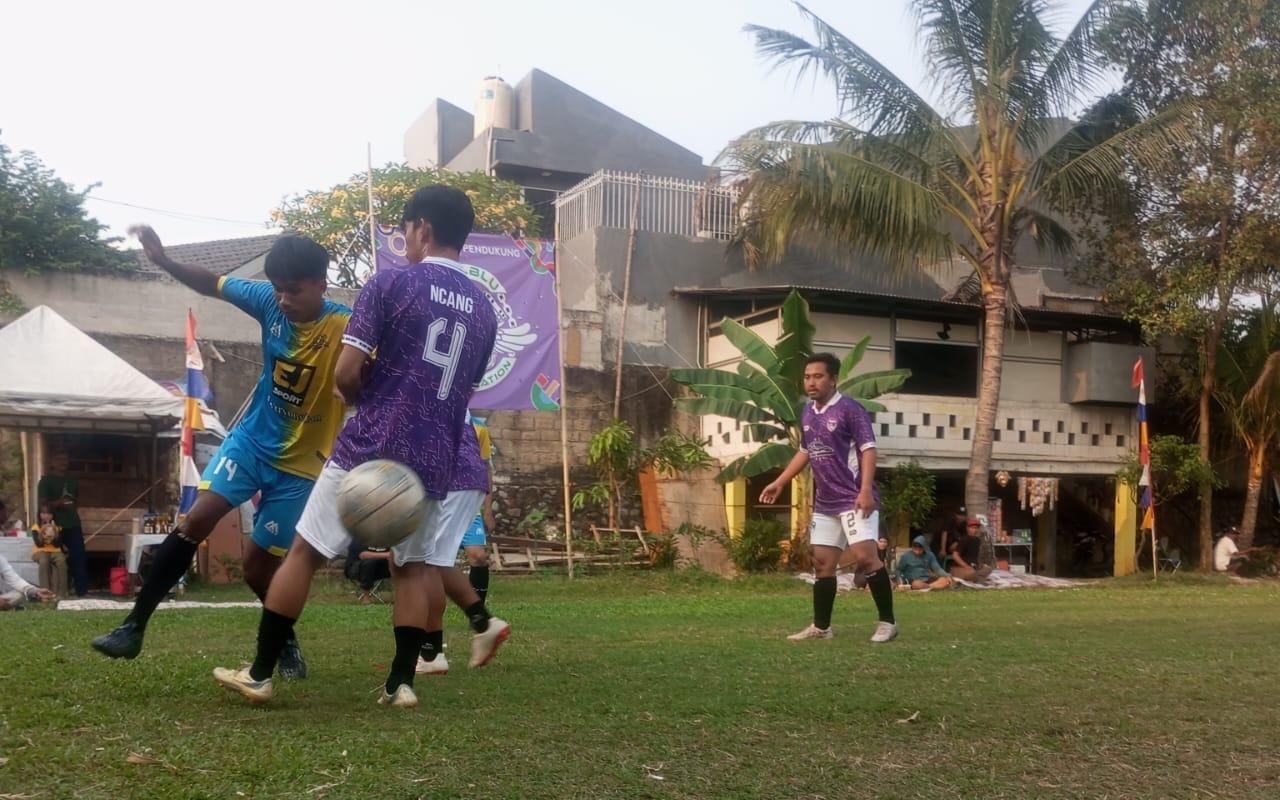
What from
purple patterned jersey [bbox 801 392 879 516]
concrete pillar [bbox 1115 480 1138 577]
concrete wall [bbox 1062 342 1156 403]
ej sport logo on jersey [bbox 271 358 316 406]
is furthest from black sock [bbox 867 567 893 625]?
concrete pillar [bbox 1115 480 1138 577]

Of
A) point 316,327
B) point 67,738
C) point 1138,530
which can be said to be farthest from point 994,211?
point 67,738

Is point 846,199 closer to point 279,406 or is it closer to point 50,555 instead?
point 50,555

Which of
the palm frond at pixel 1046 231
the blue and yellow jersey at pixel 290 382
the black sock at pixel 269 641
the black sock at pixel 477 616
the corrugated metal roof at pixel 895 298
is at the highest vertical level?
the palm frond at pixel 1046 231

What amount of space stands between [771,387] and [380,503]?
44.4ft

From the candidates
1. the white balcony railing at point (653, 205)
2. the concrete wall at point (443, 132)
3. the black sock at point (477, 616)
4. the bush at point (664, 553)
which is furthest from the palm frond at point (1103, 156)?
the concrete wall at point (443, 132)

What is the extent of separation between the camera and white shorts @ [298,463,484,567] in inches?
167

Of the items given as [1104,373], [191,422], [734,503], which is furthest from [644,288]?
[191,422]

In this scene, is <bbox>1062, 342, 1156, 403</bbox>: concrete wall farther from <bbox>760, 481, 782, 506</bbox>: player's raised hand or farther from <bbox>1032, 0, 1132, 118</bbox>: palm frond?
<bbox>760, 481, 782, 506</bbox>: player's raised hand

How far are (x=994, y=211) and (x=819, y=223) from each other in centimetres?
267

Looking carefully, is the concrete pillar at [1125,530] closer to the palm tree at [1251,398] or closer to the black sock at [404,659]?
the palm tree at [1251,398]

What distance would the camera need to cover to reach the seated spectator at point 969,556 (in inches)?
705

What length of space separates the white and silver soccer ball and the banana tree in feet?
43.0

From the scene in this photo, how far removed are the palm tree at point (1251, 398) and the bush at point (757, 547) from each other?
8.36 metres

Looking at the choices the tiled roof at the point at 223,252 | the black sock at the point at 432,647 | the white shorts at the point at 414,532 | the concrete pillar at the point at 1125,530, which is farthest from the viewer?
the tiled roof at the point at 223,252
